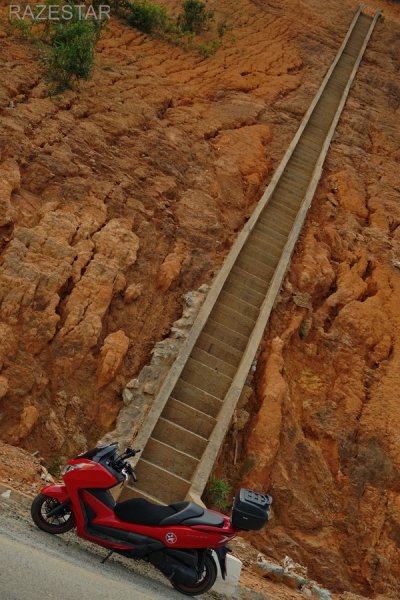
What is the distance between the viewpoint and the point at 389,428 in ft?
26.2

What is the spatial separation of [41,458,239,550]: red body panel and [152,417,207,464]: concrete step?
7.30 ft

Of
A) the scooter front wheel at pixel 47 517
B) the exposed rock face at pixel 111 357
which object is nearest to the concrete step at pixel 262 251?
the exposed rock face at pixel 111 357

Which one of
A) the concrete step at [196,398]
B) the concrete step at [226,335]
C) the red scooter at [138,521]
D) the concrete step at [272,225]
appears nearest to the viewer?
the red scooter at [138,521]

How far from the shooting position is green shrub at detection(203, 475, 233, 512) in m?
6.80

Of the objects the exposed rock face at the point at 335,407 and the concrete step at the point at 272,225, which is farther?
the concrete step at the point at 272,225

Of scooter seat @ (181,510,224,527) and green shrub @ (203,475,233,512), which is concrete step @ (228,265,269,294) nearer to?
green shrub @ (203,475,233,512)

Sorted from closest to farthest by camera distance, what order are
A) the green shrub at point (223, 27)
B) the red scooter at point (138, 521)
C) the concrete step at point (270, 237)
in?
the red scooter at point (138, 521) → the concrete step at point (270, 237) → the green shrub at point (223, 27)

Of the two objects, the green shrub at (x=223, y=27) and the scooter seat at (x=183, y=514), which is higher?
the green shrub at (x=223, y=27)

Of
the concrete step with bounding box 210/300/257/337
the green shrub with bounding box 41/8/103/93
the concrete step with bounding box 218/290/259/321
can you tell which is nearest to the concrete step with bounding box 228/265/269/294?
the concrete step with bounding box 218/290/259/321

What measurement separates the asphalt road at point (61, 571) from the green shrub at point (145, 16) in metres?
14.0

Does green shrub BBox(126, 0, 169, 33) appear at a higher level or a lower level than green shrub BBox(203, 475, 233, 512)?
higher

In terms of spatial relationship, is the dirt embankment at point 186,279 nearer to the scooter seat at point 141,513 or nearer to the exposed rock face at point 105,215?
the exposed rock face at point 105,215

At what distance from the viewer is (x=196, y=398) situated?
746cm

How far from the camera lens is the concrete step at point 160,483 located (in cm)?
648
